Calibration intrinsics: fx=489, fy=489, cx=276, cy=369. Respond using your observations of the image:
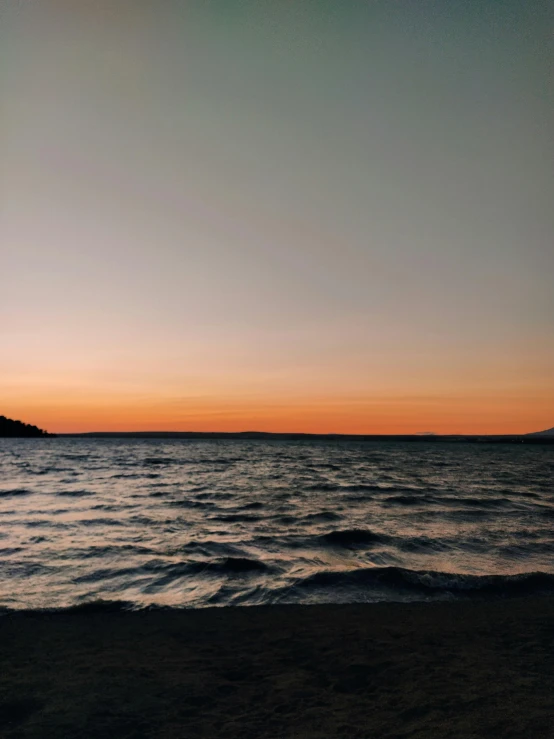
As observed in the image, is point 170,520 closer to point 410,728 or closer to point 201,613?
point 201,613

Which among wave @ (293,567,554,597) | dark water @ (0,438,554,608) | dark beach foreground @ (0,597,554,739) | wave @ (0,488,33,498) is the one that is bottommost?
wave @ (0,488,33,498)

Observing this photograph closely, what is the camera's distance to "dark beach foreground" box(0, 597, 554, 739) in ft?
18.2

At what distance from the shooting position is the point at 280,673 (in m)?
6.86

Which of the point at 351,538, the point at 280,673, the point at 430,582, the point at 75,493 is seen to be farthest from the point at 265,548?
the point at 75,493

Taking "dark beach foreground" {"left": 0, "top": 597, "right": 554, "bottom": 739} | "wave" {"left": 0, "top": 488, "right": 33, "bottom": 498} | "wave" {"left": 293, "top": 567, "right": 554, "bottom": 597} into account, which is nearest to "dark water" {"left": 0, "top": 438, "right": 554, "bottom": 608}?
"wave" {"left": 293, "top": 567, "right": 554, "bottom": 597}

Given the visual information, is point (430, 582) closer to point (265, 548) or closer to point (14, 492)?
point (265, 548)

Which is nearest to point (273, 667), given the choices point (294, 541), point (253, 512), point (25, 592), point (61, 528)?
point (25, 592)

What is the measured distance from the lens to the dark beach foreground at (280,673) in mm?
5551

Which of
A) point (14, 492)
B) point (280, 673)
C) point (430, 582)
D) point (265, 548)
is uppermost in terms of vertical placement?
point (280, 673)

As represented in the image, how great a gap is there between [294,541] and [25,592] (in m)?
8.46

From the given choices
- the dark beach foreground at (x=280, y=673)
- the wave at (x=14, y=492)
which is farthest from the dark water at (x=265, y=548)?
the dark beach foreground at (x=280, y=673)

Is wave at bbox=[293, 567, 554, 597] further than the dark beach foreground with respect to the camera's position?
Yes

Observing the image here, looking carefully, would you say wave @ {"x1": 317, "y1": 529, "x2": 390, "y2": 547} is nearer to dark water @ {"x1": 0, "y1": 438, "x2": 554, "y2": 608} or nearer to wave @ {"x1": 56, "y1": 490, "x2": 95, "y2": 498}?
dark water @ {"x1": 0, "y1": 438, "x2": 554, "y2": 608}

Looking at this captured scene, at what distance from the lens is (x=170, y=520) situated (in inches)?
794
